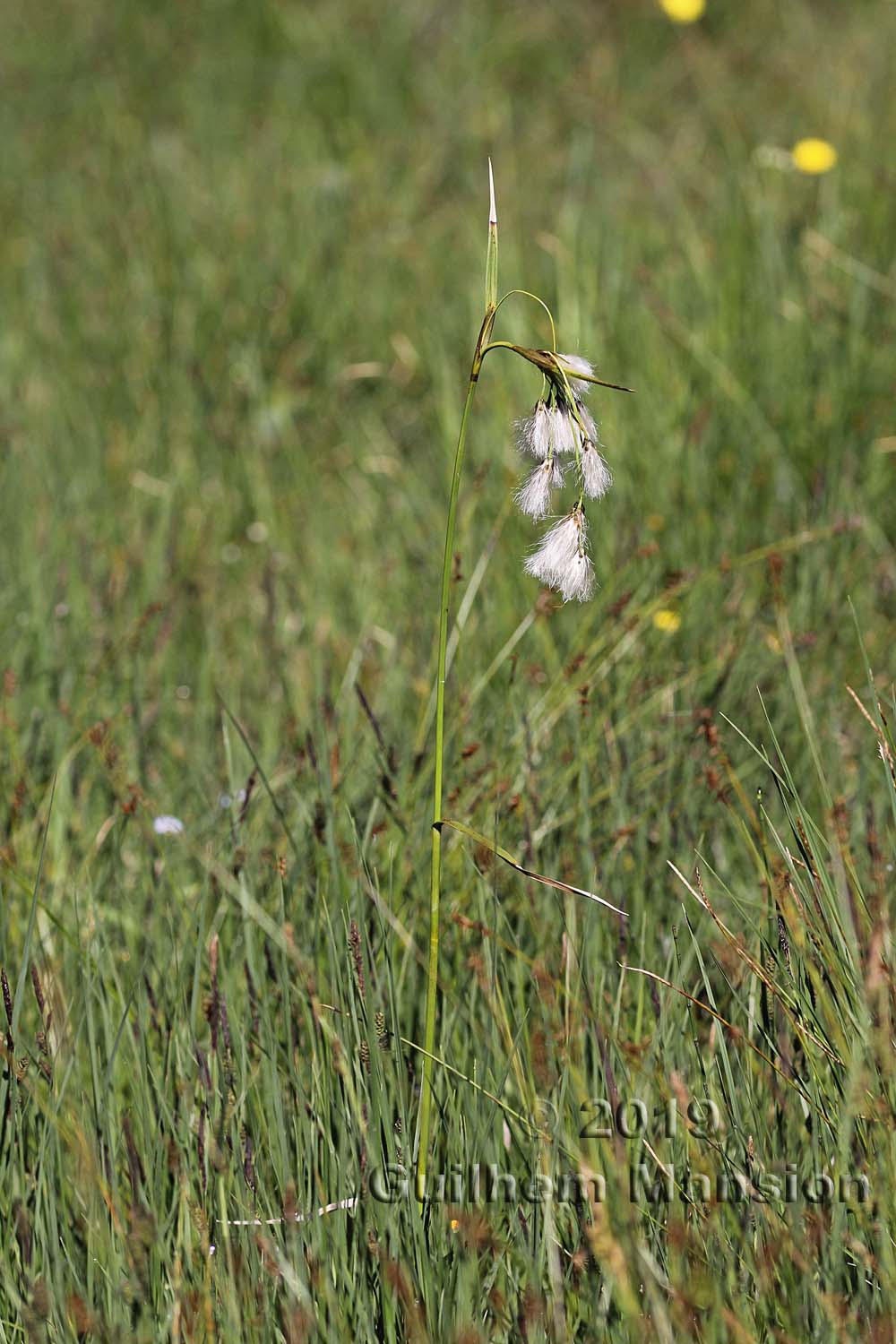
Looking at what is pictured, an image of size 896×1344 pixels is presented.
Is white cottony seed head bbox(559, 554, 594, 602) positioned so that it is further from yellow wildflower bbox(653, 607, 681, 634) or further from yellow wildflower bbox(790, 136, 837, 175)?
yellow wildflower bbox(790, 136, 837, 175)

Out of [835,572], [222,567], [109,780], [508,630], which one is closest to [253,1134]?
[109,780]

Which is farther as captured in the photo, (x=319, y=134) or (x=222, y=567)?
(x=319, y=134)

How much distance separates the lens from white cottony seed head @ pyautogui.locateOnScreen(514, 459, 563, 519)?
43.5 inches

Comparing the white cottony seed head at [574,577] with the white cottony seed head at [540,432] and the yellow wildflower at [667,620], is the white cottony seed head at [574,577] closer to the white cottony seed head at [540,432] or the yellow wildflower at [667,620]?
the white cottony seed head at [540,432]

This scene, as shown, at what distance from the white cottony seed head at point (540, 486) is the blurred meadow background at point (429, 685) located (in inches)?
11.6

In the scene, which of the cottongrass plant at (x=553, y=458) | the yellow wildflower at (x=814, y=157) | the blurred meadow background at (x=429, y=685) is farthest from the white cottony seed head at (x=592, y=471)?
the yellow wildflower at (x=814, y=157)

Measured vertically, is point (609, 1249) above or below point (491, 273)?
below

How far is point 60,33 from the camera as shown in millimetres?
5289

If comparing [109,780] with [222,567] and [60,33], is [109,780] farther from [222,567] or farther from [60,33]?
[60,33]

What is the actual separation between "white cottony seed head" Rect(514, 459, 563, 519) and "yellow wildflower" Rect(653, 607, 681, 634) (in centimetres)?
108

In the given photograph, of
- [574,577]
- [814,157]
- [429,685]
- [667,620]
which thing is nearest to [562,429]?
[574,577]

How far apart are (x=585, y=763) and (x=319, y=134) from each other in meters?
3.37

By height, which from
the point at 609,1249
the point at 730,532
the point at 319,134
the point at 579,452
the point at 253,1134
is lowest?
the point at 609,1249

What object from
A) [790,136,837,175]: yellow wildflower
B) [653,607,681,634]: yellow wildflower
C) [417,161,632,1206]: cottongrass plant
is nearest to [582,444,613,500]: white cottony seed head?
[417,161,632,1206]: cottongrass plant
